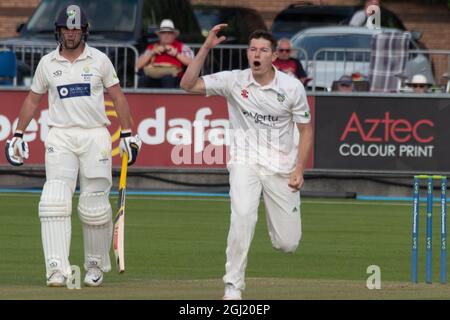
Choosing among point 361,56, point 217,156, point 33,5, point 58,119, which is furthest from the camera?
point 33,5

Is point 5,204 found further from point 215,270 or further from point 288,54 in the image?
point 215,270

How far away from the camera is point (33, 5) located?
38875 millimetres

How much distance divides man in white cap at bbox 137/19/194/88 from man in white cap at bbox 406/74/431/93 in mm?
3032

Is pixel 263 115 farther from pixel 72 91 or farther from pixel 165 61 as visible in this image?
pixel 165 61

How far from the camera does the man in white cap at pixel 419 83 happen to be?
872 inches

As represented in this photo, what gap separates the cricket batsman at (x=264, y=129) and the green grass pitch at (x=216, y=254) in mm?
670

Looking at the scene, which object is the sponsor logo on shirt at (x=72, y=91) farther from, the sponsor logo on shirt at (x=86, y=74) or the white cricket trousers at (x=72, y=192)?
the white cricket trousers at (x=72, y=192)

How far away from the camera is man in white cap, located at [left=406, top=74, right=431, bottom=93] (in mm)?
22141

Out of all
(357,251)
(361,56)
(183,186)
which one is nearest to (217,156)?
(183,186)

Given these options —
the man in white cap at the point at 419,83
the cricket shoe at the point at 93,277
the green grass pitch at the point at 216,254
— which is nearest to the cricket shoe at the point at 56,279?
the green grass pitch at the point at 216,254

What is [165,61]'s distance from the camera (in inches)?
896

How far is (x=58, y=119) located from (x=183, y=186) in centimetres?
963

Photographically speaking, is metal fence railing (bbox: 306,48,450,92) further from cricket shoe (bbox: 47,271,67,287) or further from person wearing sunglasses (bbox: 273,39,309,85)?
cricket shoe (bbox: 47,271,67,287)
